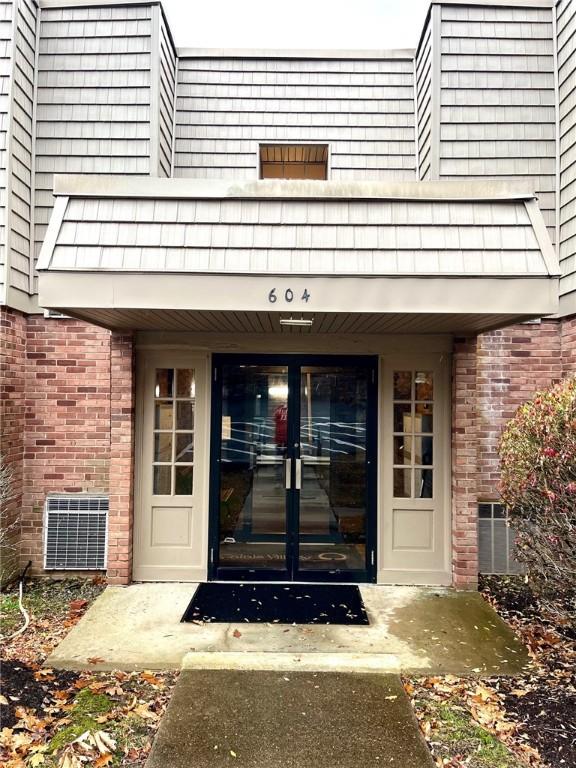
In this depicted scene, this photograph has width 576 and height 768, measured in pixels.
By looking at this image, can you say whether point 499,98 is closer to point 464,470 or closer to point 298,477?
point 464,470

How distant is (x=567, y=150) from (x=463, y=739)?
219 inches

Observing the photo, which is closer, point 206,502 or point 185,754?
point 185,754

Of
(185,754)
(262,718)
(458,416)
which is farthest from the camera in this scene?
(458,416)

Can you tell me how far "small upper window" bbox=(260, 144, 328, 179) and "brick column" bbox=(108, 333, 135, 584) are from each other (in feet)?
10.0

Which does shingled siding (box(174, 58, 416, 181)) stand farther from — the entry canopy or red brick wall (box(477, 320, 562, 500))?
the entry canopy

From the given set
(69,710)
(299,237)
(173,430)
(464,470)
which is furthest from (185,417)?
(464,470)

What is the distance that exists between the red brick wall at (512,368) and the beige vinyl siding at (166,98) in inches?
162

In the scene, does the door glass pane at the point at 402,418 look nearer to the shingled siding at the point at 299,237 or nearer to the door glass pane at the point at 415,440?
the door glass pane at the point at 415,440

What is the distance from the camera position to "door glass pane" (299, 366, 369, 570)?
483 cm

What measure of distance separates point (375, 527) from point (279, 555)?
3.31ft

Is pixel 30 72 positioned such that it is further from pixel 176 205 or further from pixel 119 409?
pixel 119 409

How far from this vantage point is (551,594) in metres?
3.64

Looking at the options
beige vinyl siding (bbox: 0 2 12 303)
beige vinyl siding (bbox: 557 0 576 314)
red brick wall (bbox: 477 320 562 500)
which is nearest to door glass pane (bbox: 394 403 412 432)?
red brick wall (bbox: 477 320 562 500)

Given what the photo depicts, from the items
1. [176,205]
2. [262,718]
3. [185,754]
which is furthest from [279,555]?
[176,205]
